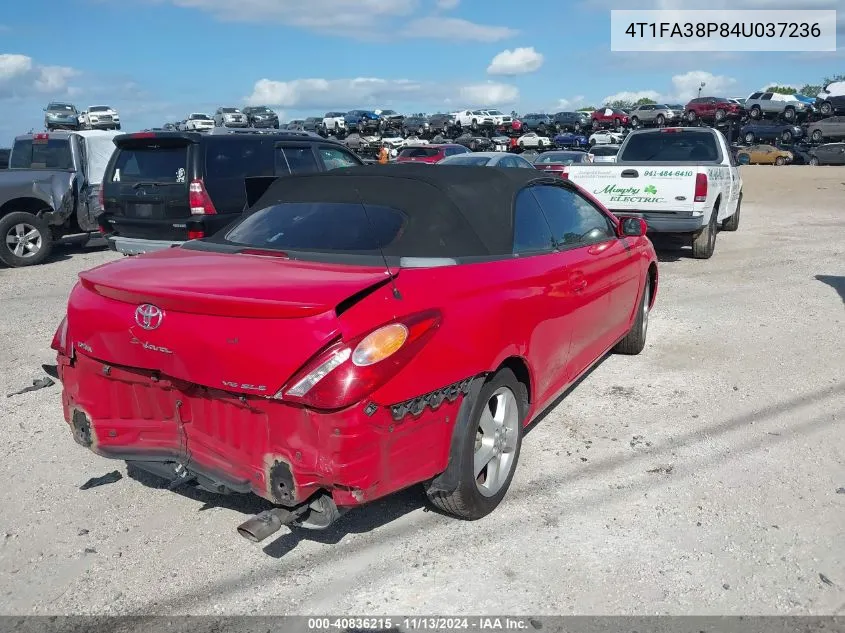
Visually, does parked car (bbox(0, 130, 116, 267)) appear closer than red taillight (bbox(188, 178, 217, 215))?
No

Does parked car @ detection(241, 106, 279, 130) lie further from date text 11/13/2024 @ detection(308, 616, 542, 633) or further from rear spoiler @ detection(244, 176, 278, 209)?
date text 11/13/2024 @ detection(308, 616, 542, 633)

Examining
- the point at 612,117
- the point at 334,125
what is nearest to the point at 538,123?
the point at 612,117

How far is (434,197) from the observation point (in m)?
3.76

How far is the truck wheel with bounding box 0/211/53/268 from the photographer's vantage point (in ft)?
34.6

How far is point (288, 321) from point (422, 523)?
1.32m

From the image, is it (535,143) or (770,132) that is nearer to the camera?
(770,132)

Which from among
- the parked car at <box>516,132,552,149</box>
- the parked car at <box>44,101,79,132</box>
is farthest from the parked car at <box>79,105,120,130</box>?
the parked car at <box>516,132,552,149</box>

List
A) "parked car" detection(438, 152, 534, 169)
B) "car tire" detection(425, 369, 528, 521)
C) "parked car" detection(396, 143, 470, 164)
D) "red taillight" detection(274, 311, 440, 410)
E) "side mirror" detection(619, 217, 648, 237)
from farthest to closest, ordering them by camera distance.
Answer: "parked car" detection(396, 143, 470, 164), "parked car" detection(438, 152, 534, 169), "side mirror" detection(619, 217, 648, 237), "car tire" detection(425, 369, 528, 521), "red taillight" detection(274, 311, 440, 410)

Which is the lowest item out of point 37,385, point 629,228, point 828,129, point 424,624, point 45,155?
point 424,624

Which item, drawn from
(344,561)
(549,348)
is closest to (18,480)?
(344,561)

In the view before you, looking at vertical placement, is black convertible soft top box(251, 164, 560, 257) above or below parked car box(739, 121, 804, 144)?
below

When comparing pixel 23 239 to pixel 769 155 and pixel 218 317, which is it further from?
pixel 769 155

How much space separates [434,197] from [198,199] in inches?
210

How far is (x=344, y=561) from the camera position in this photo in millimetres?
3156
